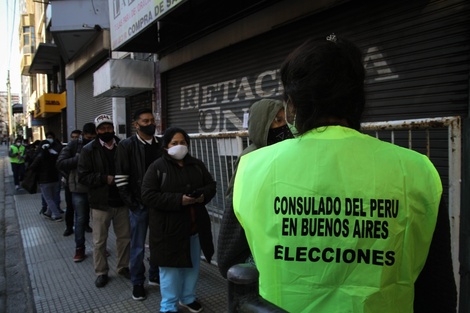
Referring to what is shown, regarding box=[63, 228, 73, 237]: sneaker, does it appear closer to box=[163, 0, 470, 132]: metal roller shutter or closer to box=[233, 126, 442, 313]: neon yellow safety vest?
box=[163, 0, 470, 132]: metal roller shutter

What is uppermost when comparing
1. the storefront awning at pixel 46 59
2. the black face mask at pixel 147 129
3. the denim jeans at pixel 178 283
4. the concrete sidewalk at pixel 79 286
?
the storefront awning at pixel 46 59

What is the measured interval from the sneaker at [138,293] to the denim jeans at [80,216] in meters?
1.69

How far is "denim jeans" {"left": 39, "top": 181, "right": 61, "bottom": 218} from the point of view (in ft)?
25.9

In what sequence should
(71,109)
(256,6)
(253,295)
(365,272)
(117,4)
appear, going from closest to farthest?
(253,295)
(365,272)
(256,6)
(117,4)
(71,109)

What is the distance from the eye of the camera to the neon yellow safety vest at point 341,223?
1.05 meters

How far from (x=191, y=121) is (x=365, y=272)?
7.23 metres

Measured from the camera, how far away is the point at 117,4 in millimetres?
8062

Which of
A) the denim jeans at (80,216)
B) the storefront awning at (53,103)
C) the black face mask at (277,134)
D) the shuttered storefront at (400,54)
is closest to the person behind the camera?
the black face mask at (277,134)

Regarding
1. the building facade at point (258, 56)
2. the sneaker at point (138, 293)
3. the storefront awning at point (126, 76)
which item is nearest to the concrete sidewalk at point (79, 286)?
the sneaker at point (138, 293)

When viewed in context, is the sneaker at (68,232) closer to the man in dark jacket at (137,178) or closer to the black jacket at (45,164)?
the black jacket at (45,164)

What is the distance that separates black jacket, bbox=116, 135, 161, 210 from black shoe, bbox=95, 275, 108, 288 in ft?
3.32

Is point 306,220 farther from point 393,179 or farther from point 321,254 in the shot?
point 393,179

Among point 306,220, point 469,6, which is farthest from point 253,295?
point 469,6

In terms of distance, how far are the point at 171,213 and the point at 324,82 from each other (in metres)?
2.55
